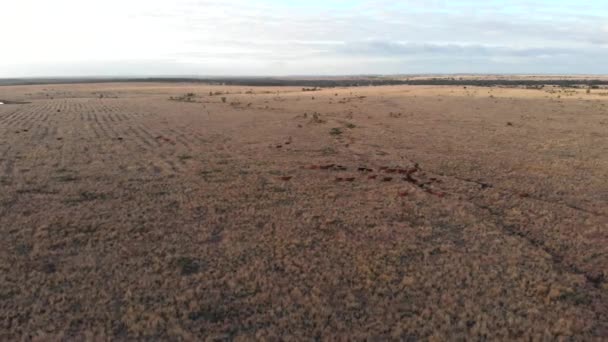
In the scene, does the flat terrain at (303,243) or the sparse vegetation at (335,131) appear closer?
the flat terrain at (303,243)

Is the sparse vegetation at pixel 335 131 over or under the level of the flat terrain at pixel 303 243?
over

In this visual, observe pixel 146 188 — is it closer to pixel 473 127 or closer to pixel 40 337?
pixel 40 337

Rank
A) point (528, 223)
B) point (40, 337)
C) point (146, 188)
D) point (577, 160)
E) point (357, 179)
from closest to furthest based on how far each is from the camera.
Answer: point (40, 337) → point (528, 223) → point (146, 188) → point (357, 179) → point (577, 160)

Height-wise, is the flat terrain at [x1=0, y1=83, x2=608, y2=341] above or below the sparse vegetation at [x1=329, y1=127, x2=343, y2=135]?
below

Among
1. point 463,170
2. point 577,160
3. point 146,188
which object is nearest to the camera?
point 146,188

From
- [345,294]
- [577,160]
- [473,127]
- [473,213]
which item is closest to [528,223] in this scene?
[473,213]

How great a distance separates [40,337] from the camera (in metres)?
5.09

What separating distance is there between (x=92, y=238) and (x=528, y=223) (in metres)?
7.38

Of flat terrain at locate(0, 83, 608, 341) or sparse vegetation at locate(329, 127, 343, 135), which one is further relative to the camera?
sparse vegetation at locate(329, 127, 343, 135)

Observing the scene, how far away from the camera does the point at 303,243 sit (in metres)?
7.68

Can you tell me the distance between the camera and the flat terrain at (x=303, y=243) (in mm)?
5484

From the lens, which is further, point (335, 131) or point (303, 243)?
point (335, 131)

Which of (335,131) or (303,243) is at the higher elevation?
(335,131)

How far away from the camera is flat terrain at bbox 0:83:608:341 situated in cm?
548
